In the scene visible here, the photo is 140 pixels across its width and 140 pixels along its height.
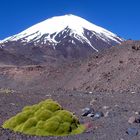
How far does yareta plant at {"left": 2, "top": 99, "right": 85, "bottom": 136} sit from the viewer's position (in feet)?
48.4

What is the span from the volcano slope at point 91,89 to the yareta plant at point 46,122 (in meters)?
0.60

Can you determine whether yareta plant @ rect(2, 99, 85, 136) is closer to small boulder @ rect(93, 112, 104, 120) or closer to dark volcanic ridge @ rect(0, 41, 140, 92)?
small boulder @ rect(93, 112, 104, 120)

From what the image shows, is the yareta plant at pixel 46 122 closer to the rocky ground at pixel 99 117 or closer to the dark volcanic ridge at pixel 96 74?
the rocky ground at pixel 99 117

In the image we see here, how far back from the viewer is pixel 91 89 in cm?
4062

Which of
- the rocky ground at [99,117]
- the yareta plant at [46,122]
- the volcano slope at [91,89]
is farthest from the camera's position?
the volcano slope at [91,89]

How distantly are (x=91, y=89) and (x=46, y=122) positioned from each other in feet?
84.8

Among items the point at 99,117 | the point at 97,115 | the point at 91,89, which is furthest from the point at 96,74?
the point at 99,117

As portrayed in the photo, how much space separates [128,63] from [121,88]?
19.1 ft

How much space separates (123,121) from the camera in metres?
17.6

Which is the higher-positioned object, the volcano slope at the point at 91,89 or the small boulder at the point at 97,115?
the volcano slope at the point at 91,89

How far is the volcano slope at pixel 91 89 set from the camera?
16.8 m

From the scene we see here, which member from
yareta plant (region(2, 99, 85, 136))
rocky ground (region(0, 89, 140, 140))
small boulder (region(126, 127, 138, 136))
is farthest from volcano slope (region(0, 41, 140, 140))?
yareta plant (region(2, 99, 85, 136))

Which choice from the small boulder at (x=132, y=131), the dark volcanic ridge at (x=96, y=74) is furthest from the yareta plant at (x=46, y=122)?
the dark volcanic ridge at (x=96, y=74)

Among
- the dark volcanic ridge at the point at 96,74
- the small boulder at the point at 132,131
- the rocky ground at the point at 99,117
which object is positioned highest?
the dark volcanic ridge at the point at 96,74
